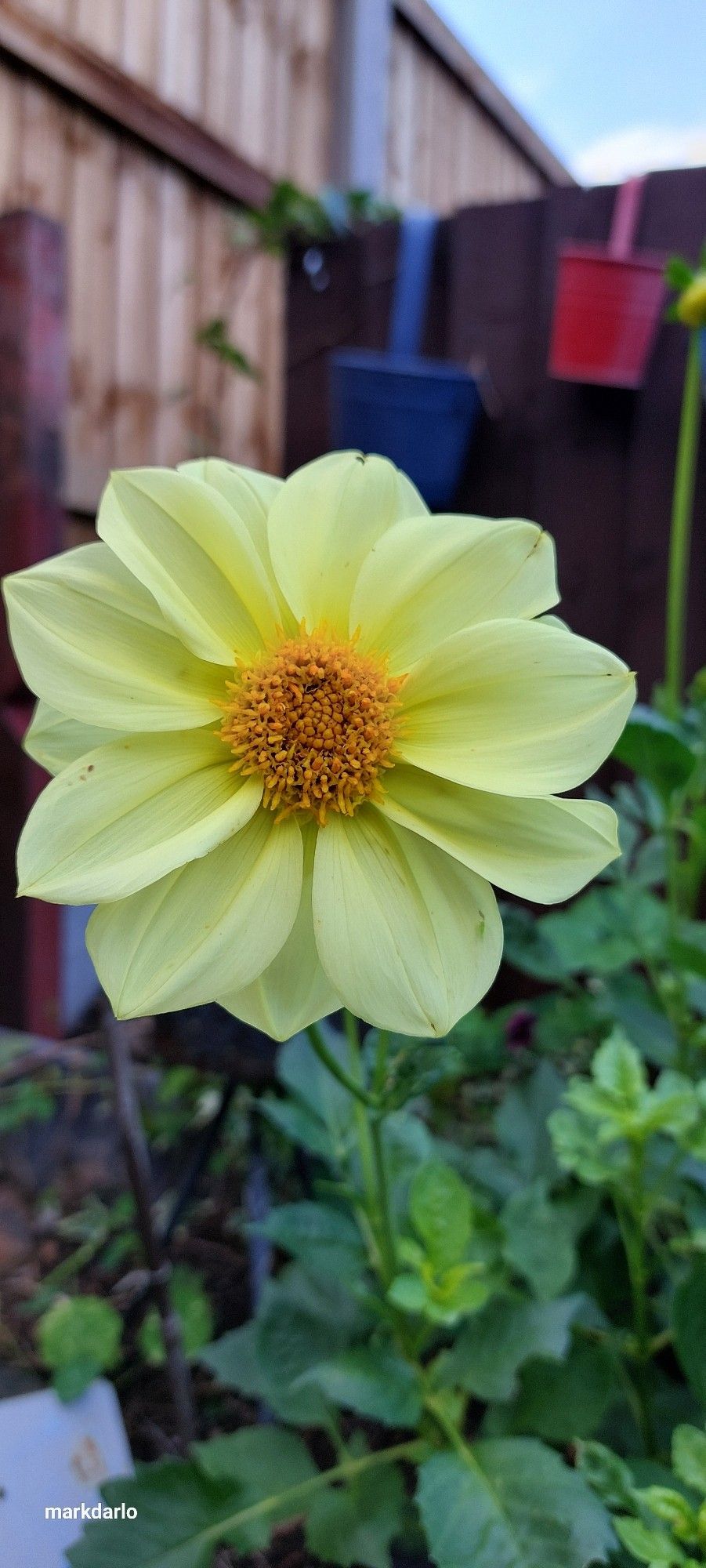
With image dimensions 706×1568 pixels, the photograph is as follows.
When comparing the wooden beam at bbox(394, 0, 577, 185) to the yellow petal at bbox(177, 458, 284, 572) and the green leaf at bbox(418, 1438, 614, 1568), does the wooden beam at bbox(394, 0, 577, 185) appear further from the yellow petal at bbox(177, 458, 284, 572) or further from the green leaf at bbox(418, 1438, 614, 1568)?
the green leaf at bbox(418, 1438, 614, 1568)

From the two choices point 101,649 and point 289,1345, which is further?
point 289,1345

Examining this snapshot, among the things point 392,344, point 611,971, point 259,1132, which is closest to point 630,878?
point 611,971

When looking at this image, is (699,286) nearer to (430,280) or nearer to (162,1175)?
(430,280)

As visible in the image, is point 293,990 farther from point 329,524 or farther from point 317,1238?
point 317,1238

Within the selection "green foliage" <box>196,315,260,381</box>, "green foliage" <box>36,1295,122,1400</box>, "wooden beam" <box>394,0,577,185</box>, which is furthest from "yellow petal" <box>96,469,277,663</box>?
"wooden beam" <box>394,0,577,185</box>

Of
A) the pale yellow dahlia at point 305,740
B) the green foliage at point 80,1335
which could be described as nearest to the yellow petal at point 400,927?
the pale yellow dahlia at point 305,740

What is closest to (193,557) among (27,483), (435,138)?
(27,483)
